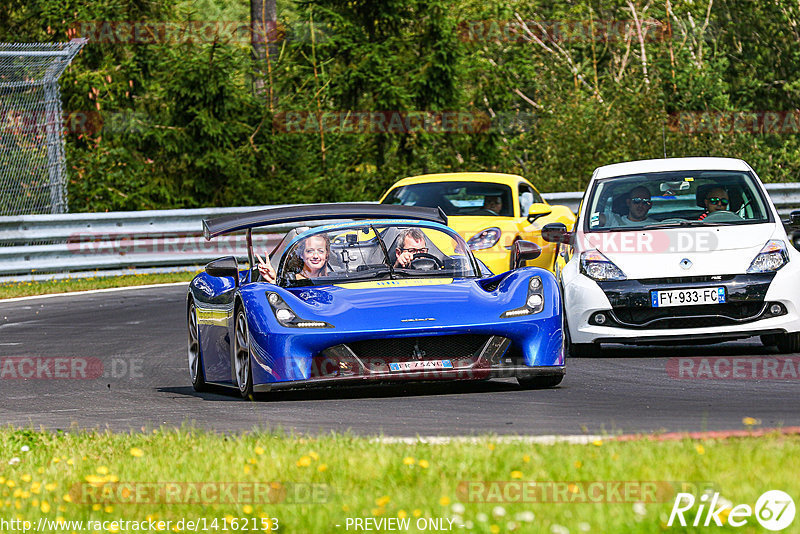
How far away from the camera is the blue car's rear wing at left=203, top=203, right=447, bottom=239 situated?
10.3m

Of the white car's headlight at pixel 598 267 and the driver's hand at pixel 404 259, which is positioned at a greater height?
the driver's hand at pixel 404 259

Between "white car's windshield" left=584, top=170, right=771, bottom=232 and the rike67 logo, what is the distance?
686 centimetres

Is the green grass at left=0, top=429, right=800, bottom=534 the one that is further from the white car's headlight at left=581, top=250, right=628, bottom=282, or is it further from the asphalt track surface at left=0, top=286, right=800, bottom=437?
the white car's headlight at left=581, top=250, right=628, bottom=282

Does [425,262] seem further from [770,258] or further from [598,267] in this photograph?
[770,258]

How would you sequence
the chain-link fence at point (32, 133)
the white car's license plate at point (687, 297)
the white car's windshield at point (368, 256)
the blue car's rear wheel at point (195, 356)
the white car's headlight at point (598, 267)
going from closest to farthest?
the white car's windshield at point (368, 256)
the blue car's rear wheel at point (195, 356)
the white car's license plate at point (687, 297)
the white car's headlight at point (598, 267)
the chain-link fence at point (32, 133)

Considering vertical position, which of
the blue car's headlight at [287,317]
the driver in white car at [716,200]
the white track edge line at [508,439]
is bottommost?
the white track edge line at [508,439]

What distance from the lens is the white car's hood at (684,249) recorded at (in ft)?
36.8

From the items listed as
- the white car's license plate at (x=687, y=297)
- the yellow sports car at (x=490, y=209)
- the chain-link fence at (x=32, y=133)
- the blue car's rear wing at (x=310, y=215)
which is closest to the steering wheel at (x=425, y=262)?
the blue car's rear wing at (x=310, y=215)

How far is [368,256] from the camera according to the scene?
10.2m

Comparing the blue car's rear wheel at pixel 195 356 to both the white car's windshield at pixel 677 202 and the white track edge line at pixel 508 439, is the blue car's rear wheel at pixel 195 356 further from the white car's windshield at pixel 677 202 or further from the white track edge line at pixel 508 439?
the white track edge line at pixel 508 439

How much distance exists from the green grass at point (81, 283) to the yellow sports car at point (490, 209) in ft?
16.9

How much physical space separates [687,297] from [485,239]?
4.93 m

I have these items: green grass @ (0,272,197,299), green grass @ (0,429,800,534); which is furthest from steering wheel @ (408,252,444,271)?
green grass @ (0,272,197,299)

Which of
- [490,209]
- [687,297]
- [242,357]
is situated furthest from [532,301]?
[490,209]
